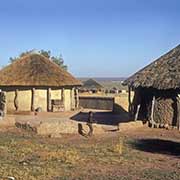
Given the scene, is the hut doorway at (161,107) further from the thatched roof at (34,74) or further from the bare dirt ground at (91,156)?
the thatched roof at (34,74)

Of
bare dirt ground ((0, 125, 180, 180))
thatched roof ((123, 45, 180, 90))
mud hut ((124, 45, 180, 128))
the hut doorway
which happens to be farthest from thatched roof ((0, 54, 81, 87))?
bare dirt ground ((0, 125, 180, 180))

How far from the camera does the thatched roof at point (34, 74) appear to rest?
3183cm

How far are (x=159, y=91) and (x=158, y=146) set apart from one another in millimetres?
6211

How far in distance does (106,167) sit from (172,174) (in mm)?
1893

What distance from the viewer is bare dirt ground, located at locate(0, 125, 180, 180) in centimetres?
1105

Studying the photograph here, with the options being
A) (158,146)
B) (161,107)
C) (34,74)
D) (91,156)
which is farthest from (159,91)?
(34,74)

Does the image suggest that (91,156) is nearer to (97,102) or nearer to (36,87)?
(36,87)

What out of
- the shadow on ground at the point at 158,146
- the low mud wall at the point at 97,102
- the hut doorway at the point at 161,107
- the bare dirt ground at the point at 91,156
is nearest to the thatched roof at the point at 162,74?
the hut doorway at the point at 161,107

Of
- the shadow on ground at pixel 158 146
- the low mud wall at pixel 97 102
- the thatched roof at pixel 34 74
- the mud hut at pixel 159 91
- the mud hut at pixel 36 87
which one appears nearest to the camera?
the shadow on ground at pixel 158 146

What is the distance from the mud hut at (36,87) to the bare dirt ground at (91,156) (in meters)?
11.9

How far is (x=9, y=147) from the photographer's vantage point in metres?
15.2

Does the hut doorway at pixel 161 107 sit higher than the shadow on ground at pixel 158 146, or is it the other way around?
the hut doorway at pixel 161 107

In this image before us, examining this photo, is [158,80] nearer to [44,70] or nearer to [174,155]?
[174,155]

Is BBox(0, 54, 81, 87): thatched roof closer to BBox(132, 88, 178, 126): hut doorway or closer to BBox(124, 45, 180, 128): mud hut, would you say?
BBox(124, 45, 180, 128): mud hut
